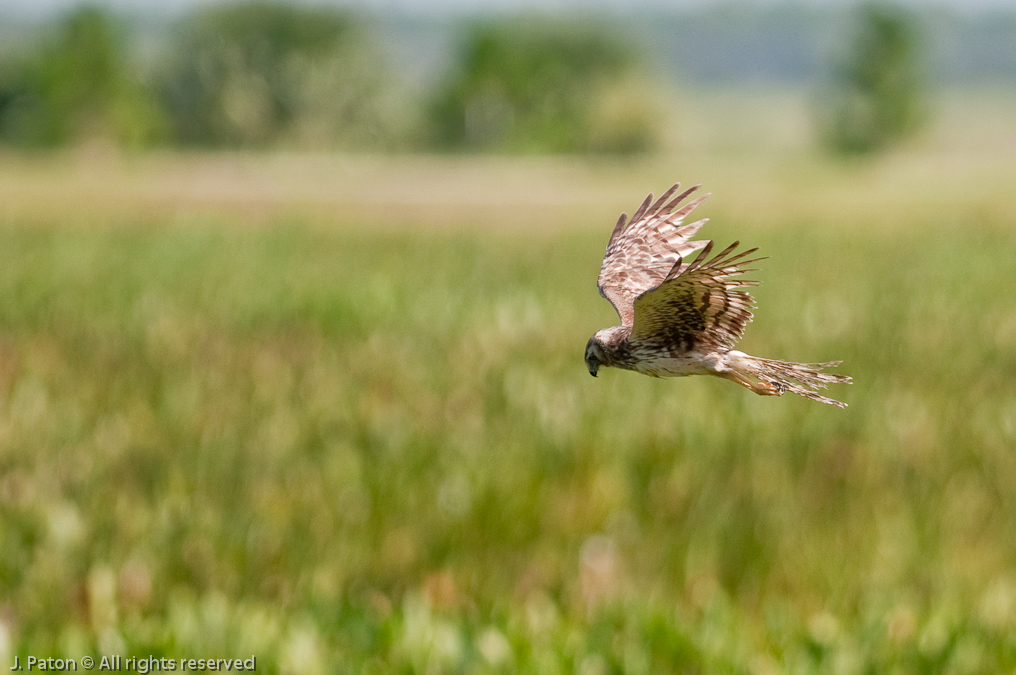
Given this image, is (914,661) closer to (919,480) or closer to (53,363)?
(919,480)

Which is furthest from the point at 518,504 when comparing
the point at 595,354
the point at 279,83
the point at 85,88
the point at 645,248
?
the point at 85,88

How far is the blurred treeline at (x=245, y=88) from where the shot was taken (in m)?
105

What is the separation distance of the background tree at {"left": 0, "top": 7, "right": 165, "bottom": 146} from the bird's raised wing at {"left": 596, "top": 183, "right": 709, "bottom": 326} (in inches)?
4340

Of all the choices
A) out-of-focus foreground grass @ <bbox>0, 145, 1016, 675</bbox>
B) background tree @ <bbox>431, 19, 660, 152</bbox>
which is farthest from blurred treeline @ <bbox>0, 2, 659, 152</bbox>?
out-of-focus foreground grass @ <bbox>0, 145, 1016, 675</bbox>

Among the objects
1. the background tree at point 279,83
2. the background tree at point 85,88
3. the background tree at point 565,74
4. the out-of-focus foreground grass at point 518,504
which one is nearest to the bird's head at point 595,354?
the out-of-focus foreground grass at point 518,504

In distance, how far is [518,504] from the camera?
9273mm

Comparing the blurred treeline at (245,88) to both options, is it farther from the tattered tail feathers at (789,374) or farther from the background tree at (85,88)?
the tattered tail feathers at (789,374)

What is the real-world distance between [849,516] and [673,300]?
9.15 metres

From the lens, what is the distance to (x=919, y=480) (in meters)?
9.98

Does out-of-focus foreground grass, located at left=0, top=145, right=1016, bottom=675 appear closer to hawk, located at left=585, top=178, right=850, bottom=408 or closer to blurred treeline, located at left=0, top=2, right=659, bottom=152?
hawk, located at left=585, top=178, right=850, bottom=408

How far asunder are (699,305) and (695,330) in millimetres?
21

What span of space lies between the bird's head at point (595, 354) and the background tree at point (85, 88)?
362 ft

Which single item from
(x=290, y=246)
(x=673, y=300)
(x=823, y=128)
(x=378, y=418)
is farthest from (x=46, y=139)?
(x=673, y=300)

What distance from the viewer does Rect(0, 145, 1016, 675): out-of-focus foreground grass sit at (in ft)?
21.6
